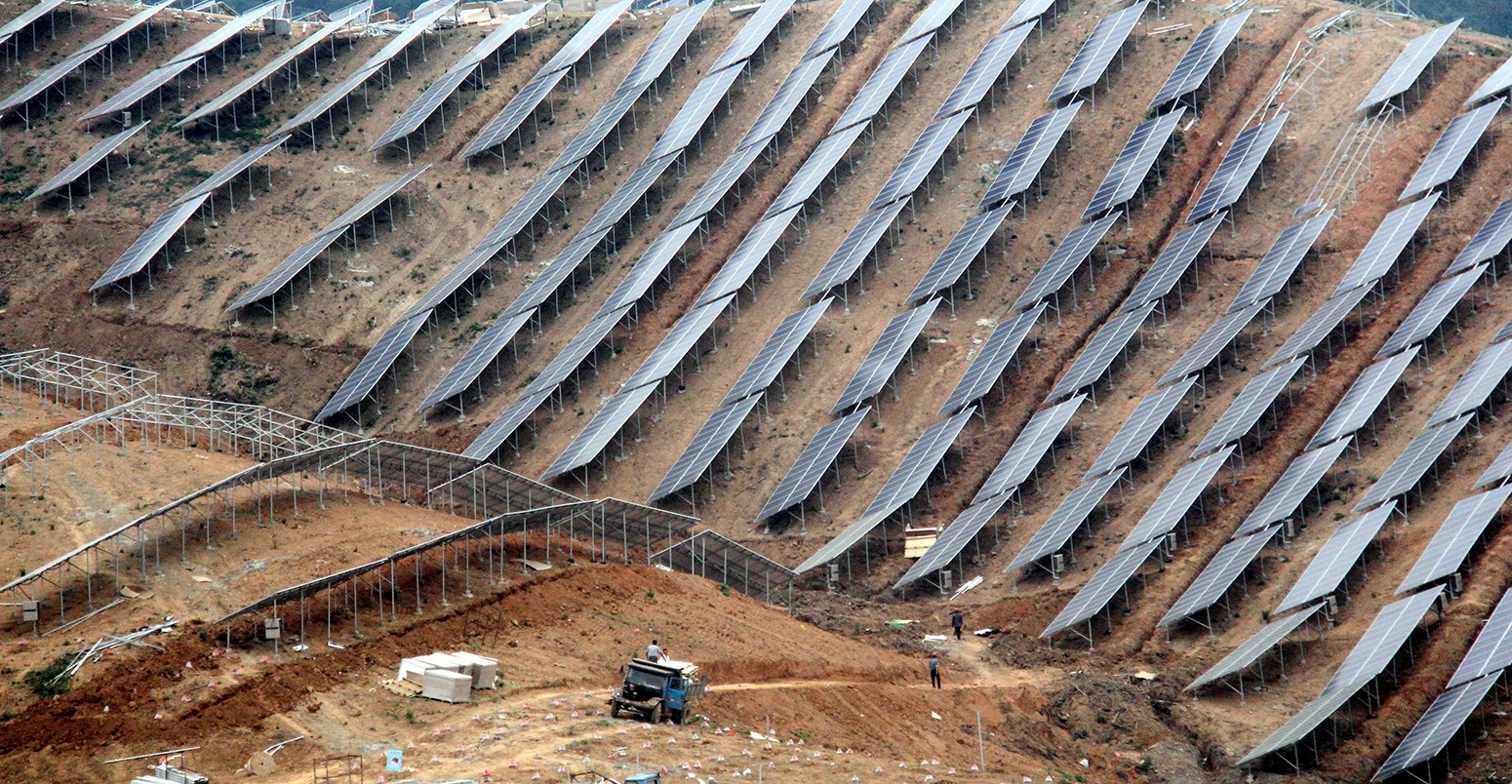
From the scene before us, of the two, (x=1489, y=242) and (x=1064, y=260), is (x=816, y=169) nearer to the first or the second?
(x=1064, y=260)

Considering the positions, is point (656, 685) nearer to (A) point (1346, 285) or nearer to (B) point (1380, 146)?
(A) point (1346, 285)

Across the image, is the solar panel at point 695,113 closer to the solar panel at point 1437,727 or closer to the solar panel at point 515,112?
the solar panel at point 515,112

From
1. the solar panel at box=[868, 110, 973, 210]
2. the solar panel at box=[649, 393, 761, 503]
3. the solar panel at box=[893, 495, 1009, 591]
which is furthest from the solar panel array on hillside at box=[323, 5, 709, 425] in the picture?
the solar panel at box=[893, 495, 1009, 591]

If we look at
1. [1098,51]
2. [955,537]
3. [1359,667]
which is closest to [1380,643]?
[1359,667]

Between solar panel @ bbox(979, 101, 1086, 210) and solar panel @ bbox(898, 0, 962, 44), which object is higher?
solar panel @ bbox(898, 0, 962, 44)

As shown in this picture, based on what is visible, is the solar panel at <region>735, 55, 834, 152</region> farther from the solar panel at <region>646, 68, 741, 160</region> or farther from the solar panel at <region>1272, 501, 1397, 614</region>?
the solar panel at <region>1272, 501, 1397, 614</region>

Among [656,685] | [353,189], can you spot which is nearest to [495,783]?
[656,685]
